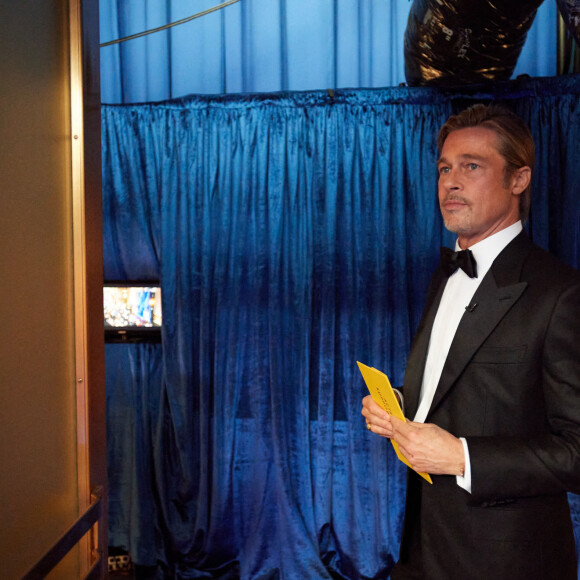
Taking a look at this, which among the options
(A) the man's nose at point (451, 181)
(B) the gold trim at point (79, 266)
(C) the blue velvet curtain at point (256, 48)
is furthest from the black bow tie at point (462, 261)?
Answer: (C) the blue velvet curtain at point (256, 48)

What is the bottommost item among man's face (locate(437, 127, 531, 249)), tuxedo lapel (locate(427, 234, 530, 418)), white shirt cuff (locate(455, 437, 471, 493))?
white shirt cuff (locate(455, 437, 471, 493))

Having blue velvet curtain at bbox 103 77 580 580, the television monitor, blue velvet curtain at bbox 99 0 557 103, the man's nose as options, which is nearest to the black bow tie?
the man's nose

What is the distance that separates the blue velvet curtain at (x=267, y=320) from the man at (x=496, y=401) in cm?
164

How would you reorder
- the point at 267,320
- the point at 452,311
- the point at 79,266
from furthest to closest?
the point at 267,320 < the point at 452,311 < the point at 79,266

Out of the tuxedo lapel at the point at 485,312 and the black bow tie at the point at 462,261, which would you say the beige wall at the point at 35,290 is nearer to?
the tuxedo lapel at the point at 485,312

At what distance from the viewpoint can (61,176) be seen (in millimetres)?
1248

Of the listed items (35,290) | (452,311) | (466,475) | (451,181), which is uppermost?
(451,181)

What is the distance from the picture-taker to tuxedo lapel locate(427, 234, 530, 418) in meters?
1.49

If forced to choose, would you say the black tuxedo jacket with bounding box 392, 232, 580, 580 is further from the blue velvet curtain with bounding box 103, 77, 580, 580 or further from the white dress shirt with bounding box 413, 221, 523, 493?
the blue velvet curtain with bounding box 103, 77, 580, 580

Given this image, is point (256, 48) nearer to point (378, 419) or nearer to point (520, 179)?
point (520, 179)

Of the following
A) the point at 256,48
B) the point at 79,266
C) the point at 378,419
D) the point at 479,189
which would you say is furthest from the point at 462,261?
the point at 256,48

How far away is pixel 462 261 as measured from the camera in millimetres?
1667

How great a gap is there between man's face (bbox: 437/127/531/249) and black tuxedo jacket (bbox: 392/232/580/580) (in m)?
0.10

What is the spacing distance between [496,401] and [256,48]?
3.00 meters
